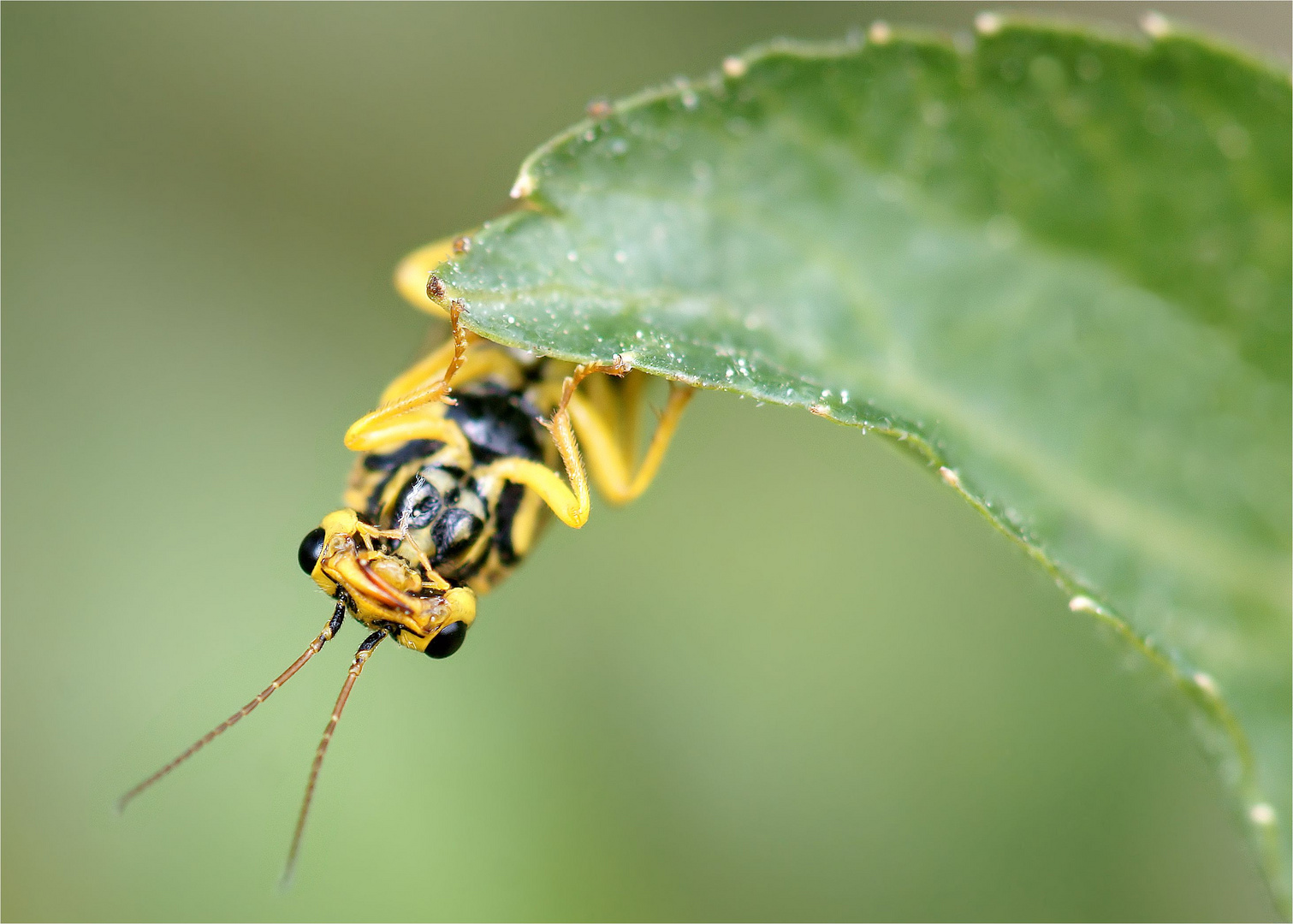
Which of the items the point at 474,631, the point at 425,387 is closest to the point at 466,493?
the point at 425,387

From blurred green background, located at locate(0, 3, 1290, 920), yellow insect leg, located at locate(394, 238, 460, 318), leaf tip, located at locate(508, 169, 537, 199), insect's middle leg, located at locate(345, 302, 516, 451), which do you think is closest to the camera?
leaf tip, located at locate(508, 169, 537, 199)

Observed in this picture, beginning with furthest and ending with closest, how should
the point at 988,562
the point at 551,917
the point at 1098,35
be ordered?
the point at 988,562
the point at 551,917
the point at 1098,35

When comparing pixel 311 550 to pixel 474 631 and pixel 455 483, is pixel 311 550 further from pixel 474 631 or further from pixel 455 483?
pixel 474 631

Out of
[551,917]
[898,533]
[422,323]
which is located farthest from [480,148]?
[551,917]

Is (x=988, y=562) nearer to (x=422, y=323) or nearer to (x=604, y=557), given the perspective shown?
(x=604, y=557)

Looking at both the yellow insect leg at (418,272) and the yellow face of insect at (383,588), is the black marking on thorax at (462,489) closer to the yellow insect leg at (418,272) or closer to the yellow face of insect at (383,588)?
the yellow face of insect at (383,588)

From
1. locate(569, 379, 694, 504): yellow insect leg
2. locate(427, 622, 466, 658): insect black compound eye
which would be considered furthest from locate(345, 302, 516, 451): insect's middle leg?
locate(427, 622, 466, 658): insect black compound eye

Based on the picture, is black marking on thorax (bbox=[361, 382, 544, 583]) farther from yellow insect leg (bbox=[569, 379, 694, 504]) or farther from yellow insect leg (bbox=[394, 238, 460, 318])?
yellow insect leg (bbox=[394, 238, 460, 318])

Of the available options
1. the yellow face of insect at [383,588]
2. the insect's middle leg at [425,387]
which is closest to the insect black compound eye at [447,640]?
the yellow face of insect at [383,588]

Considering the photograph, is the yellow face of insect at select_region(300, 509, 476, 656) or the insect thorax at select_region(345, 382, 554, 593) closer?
the yellow face of insect at select_region(300, 509, 476, 656)
